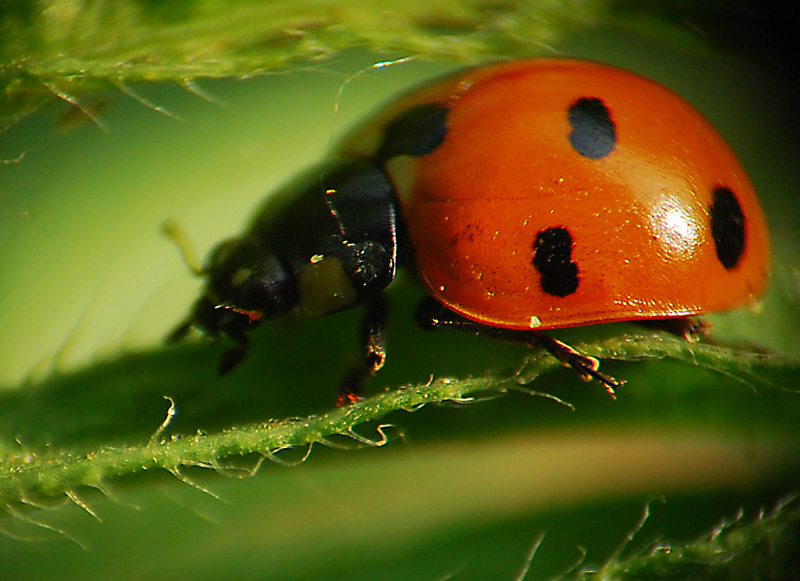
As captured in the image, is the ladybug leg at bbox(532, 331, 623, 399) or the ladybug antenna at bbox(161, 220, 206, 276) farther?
the ladybug antenna at bbox(161, 220, 206, 276)

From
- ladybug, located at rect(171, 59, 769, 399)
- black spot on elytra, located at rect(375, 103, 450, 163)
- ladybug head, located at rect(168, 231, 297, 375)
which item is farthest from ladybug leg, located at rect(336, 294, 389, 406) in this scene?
black spot on elytra, located at rect(375, 103, 450, 163)

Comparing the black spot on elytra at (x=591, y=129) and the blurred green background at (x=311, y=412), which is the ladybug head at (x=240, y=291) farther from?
the black spot on elytra at (x=591, y=129)

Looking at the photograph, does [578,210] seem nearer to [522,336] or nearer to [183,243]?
[522,336]

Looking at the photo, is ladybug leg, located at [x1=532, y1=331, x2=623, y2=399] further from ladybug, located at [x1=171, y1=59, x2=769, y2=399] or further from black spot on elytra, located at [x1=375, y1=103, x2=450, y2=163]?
black spot on elytra, located at [x1=375, y1=103, x2=450, y2=163]

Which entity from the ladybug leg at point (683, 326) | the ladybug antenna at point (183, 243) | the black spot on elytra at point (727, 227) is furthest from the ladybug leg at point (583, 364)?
the ladybug antenna at point (183, 243)

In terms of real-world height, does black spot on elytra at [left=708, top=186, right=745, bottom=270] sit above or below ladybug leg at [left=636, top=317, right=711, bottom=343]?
above

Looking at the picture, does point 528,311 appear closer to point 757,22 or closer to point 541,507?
point 541,507
